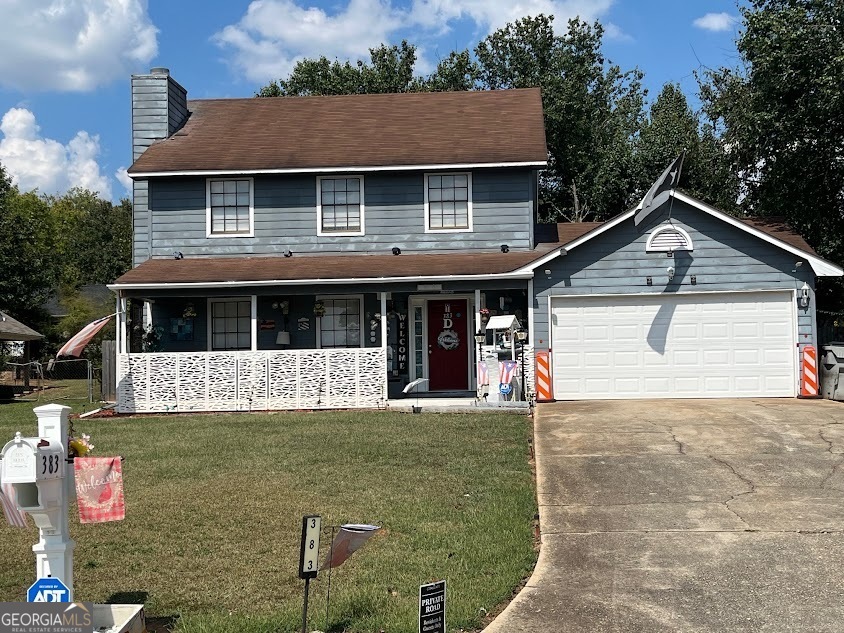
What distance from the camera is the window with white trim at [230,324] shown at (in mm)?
19938

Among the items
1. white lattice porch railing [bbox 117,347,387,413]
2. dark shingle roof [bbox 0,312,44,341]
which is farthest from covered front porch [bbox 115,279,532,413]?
dark shingle roof [bbox 0,312,44,341]

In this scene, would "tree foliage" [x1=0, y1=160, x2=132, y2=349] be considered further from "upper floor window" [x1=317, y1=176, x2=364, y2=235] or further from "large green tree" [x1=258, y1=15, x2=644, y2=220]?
"upper floor window" [x1=317, y1=176, x2=364, y2=235]

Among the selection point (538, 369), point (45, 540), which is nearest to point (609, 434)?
point (538, 369)

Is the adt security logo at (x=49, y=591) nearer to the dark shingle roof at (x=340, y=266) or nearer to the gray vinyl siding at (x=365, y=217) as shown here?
the dark shingle roof at (x=340, y=266)

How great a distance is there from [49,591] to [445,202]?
15437 millimetres

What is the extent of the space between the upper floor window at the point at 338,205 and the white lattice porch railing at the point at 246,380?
10.9 ft

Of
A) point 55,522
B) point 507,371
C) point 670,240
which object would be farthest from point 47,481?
point 670,240

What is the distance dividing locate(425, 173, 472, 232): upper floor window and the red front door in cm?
173

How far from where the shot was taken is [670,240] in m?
17.2

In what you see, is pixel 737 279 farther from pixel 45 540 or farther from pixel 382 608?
pixel 45 540

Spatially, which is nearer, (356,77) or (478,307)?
(478,307)

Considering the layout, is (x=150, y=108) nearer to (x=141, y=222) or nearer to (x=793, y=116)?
(x=141, y=222)

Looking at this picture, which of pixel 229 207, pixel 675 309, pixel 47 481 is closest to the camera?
pixel 47 481

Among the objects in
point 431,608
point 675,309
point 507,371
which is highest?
point 675,309
